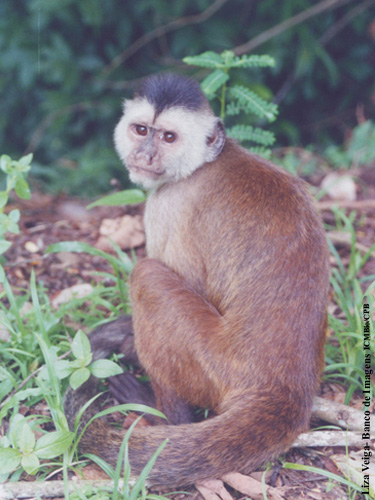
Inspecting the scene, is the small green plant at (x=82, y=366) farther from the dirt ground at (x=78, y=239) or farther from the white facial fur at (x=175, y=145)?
the white facial fur at (x=175, y=145)

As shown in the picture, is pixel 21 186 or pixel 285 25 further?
pixel 285 25

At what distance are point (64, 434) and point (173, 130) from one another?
2230 mm

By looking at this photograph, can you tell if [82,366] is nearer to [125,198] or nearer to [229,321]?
[229,321]

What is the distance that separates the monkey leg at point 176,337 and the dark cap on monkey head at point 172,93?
4.17 ft

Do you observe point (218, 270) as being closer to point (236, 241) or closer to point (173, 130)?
point (236, 241)

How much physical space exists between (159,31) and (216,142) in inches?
154

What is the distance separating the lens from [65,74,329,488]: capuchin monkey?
11.2 ft

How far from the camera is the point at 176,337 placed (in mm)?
3688

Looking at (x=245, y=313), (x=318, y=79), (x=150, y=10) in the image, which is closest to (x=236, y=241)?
(x=245, y=313)

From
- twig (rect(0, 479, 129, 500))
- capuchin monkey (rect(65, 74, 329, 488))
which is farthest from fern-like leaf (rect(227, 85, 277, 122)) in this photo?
twig (rect(0, 479, 129, 500))

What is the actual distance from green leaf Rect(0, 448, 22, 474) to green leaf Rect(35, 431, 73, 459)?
11 centimetres

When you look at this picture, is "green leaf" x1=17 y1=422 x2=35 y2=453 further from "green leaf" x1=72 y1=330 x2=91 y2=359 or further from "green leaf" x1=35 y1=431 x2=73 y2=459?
"green leaf" x1=72 y1=330 x2=91 y2=359

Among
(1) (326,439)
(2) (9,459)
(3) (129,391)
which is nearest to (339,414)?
(1) (326,439)

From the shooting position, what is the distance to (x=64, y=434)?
10.6 feet
